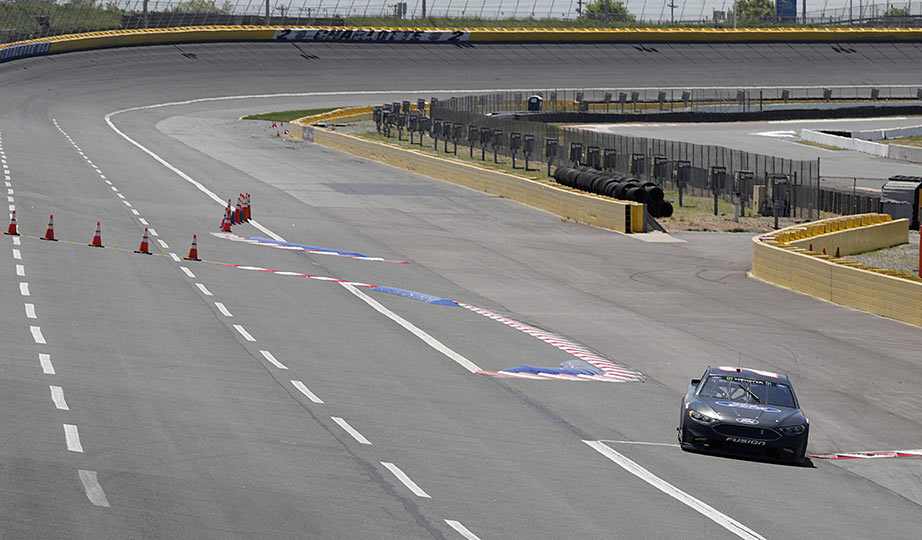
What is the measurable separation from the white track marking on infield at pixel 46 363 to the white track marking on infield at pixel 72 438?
3.70 meters

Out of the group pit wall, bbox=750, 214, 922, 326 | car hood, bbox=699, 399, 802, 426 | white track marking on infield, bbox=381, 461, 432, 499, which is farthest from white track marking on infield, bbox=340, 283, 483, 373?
pit wall, bbox=750, 214, 922, 326

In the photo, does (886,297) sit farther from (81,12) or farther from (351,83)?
(81,12)

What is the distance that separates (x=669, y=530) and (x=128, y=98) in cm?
9702

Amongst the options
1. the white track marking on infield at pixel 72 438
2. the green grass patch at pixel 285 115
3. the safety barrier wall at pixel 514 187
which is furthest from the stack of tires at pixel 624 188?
the green grass patch at pixel 285 115

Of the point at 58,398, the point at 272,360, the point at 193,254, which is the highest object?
the point at 58,398

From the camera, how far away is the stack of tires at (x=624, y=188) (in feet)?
174

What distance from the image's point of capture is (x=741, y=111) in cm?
11431

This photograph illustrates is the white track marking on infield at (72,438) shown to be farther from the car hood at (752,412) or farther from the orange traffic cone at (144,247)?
the orange traffic cone at (144,247)

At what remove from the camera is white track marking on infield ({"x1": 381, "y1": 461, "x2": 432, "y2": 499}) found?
16.7 metres

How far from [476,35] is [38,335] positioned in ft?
373

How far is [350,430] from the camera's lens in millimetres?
20047

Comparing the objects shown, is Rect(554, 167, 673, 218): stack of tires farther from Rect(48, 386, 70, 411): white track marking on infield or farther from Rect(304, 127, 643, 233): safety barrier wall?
Rect(48, 386, 70, 411): white track marking on infield

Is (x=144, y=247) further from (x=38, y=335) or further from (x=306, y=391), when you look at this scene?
(x=306, y=391)

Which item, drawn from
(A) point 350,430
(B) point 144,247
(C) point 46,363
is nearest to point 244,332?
(C) point 46,363
